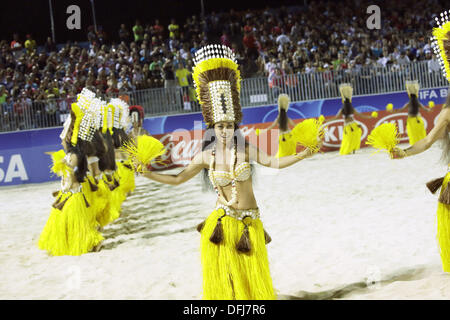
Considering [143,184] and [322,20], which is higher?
[322,20]

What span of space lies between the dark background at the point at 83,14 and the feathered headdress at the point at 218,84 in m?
18.5

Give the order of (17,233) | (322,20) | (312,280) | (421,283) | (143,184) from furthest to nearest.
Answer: (322,20)
(143,184)
(17,233)
(312,280)
(421,283)

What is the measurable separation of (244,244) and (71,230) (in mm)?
3402

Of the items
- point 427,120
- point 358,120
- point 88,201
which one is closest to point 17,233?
point 88,201

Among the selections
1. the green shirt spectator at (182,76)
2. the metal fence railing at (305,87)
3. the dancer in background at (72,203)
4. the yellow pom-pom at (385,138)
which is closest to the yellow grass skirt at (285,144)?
the metal fence railing at (305,87)

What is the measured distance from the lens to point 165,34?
21.4 meters

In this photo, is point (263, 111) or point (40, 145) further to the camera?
point (263, 111)

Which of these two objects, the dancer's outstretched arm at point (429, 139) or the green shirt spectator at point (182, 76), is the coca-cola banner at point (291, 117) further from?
the dancer's outstretched arm at point (429, 139)

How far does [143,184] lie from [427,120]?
8.86 meters

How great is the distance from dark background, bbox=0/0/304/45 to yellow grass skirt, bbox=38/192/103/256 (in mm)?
15976

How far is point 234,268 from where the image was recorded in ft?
12.4

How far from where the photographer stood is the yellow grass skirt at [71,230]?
21.0ft

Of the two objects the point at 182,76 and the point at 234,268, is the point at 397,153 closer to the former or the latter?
the point at 234,268

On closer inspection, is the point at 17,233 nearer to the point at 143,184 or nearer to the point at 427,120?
the point at 143,184
